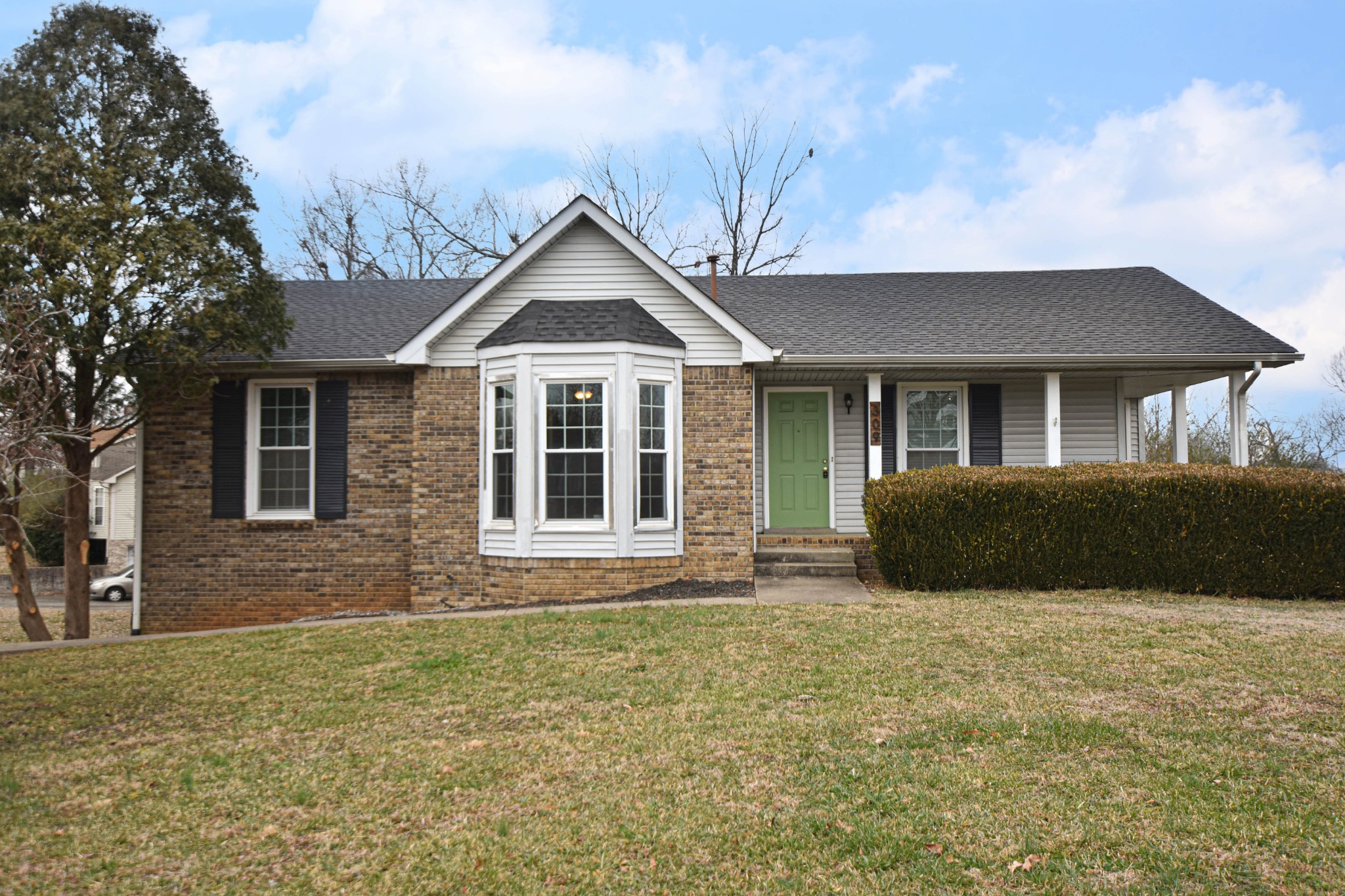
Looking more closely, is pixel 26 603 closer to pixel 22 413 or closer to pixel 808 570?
pixel 22 413

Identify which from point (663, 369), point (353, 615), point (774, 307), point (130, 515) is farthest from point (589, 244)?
point (130, 515)

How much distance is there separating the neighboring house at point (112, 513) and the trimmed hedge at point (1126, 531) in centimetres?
2838

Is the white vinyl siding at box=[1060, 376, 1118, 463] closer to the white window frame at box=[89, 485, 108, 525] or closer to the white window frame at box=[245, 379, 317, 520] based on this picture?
the white window frame at box=[245, 379, 317, 520]

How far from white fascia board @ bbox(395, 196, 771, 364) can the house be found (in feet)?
0.11

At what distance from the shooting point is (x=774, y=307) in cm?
1465

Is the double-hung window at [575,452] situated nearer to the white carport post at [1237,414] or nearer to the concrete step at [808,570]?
the concrete step at [808,570]

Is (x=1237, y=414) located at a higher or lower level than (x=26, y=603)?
higher

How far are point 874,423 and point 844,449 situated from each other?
1.08 m

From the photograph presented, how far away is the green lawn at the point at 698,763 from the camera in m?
3.84

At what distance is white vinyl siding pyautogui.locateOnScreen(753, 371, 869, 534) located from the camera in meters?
13.7

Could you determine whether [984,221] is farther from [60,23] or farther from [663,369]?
[60,23]

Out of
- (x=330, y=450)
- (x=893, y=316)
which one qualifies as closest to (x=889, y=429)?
(x=893, y=316)

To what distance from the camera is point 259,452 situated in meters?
12.7

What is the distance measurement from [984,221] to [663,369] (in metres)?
9.92
